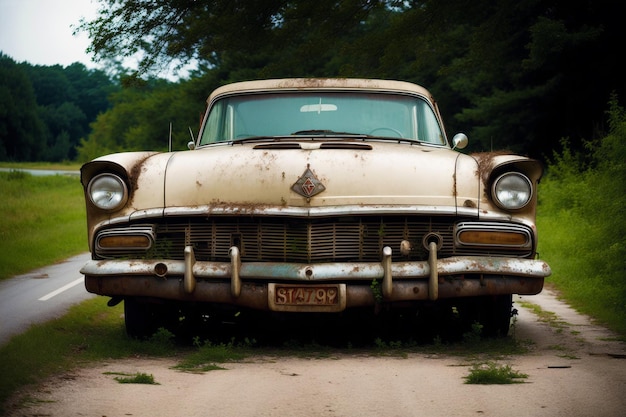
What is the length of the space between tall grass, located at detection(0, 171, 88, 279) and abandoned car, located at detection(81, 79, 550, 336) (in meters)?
7.18

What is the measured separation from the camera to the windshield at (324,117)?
25.6 ft

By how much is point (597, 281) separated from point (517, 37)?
13107 millimetres

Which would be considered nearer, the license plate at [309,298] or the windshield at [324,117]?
the license plate at [309,298]

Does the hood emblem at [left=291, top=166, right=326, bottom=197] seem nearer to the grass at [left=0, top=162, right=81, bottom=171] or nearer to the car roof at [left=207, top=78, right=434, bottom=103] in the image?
the car roof at [left=207, top=78, right=434, bottom=103]

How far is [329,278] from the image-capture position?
629 centimetres

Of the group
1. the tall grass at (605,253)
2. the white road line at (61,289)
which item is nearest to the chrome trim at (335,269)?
the tall grass at (605,253)

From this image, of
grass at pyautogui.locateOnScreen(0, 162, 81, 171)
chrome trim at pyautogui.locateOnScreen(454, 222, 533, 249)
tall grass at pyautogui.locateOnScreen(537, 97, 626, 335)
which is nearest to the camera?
chrome trim at pyautogui.locateOnScreen(454, 222, 533, 249)

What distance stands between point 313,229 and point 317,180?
30 cm

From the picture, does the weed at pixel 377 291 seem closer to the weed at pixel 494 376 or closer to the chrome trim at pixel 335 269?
the chrome trim at pixel 335 269

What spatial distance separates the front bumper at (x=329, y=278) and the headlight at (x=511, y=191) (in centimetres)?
36

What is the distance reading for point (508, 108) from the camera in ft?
85.6

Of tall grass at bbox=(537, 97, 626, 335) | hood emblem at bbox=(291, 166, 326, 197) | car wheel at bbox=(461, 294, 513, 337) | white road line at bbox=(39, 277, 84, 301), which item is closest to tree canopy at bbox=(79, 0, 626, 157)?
tall grass at bbox=(537, 97, 626, 335)

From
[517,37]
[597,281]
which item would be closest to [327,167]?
[597,281]

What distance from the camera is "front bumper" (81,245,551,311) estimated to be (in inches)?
249
